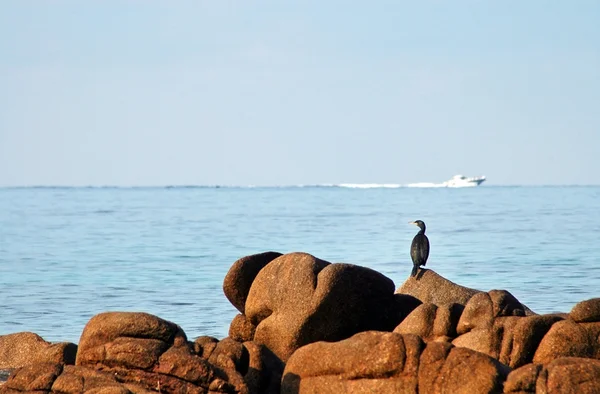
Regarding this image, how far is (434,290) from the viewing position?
55.4 ft

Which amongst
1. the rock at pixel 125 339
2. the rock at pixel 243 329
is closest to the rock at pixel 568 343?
the rock at pixel 125 339

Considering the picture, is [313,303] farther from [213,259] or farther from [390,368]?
[213,259]

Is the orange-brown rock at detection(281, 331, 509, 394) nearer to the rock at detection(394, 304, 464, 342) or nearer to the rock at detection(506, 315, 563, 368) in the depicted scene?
the rock at detection(506, 315, 563, 368)

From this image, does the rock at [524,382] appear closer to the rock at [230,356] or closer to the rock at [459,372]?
the rock at [459,372]

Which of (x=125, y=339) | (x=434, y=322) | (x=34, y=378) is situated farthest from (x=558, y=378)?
(x=34, y=378)

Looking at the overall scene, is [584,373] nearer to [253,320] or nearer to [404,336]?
[404,336]

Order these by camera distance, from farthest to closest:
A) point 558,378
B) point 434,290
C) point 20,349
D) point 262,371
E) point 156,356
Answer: point 434,290, point 20,349, point 262,371, point 156,356, point 558,378

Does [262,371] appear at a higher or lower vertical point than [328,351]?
lower

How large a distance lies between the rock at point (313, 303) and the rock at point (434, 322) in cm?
114

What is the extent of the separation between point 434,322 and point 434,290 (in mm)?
2928

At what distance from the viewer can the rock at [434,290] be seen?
54.3 feet

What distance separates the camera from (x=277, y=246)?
47.6m

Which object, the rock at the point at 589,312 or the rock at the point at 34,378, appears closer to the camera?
the rock at the point at 34,378

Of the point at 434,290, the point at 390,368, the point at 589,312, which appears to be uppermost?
the point at 589,312
